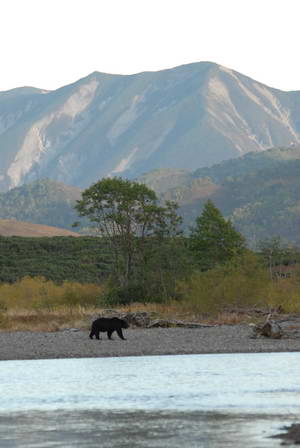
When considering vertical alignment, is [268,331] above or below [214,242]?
below

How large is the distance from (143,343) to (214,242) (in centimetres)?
4521

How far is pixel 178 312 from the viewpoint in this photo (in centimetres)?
5538

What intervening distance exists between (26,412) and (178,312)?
34.1 meters

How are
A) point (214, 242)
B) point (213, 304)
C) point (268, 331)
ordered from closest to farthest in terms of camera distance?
point (268, 331) → point (213, 304) → point (214, 242)

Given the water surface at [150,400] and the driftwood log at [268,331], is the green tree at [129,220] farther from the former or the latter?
the water surface at [150,400]

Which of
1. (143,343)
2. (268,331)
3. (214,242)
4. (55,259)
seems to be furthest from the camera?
(55,259)

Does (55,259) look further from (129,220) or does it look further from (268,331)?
(268,331)

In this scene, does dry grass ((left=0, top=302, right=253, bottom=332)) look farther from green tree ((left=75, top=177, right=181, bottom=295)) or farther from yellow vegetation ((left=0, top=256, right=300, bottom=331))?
green tree ((left=75, top=177, right=181, bottom=295))

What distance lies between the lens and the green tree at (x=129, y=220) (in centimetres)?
6762

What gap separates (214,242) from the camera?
280 ft

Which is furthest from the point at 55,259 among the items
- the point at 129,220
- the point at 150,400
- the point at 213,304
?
the point at 150,400

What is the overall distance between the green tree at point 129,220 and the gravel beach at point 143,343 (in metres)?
20.8

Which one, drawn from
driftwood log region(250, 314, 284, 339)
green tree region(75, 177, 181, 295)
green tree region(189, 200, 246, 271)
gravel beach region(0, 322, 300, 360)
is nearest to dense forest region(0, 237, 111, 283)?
green tree region(189, 200, 246, 271)

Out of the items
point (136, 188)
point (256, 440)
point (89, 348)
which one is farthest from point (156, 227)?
point (256, 440)
